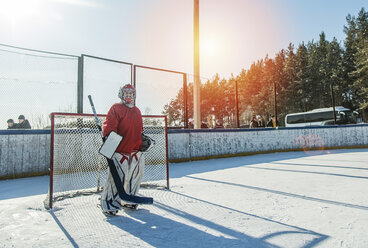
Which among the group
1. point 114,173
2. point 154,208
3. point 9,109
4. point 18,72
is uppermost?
point 18,72

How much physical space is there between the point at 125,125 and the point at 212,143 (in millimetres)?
7228

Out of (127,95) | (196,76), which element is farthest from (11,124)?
(196,76)

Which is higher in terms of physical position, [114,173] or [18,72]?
[18,72]

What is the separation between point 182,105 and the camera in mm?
9141

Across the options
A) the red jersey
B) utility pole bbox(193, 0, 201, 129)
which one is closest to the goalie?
the red jersey

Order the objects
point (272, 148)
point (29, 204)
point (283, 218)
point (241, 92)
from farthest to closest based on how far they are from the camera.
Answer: point (241, 92)
point (272, 148)
point (29, 204)
point (283, 218)

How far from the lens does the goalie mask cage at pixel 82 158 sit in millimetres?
4430

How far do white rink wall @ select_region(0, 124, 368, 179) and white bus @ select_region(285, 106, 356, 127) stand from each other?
35.7ft

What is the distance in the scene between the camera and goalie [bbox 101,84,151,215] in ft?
10.6

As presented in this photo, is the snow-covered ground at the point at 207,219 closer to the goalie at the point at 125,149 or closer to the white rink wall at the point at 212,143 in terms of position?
the goalie at the point at 125,149

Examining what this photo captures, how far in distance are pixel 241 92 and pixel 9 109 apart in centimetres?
5173

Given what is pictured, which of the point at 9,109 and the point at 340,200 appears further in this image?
the point at 9,109

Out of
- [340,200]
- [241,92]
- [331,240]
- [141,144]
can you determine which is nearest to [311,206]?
[340,200]

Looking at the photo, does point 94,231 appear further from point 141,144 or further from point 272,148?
point 272,148
